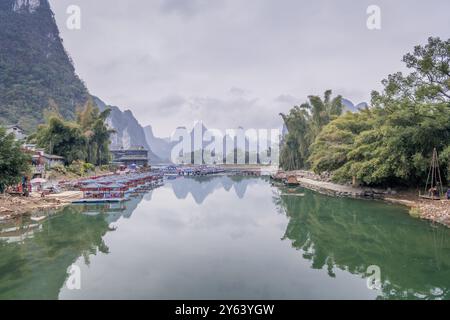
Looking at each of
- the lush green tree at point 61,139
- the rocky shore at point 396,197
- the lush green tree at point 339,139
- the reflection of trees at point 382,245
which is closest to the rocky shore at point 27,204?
the reflection of trees at point 382,245

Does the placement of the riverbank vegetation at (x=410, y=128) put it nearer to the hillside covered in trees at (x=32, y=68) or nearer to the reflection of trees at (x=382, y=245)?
the reflection of trees at (x=382, y=245)

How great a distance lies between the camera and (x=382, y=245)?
11859 millimetres

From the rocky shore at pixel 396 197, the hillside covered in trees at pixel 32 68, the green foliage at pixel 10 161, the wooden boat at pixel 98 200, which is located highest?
the hillside covered in trees at pixel 32 68

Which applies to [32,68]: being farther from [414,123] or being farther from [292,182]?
[414,123]

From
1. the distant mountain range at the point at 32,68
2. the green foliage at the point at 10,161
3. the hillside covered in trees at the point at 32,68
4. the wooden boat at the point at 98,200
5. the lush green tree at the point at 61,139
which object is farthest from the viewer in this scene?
the hillside covered in trees at the point at 32,68

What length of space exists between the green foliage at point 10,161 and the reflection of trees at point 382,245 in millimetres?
14617

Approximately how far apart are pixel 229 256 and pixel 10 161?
1365cm

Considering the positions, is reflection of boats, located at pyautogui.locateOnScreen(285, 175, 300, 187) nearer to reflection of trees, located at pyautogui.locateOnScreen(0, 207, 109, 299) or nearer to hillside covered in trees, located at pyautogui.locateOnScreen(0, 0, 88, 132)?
reflection of trees, located at pyautogui.locateOnScreen(0, 207, 109, 299)

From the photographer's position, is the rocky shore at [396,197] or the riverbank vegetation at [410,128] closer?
the rocky shore at [396,197]

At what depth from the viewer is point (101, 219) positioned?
55.3ft

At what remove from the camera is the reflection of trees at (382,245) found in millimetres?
8234

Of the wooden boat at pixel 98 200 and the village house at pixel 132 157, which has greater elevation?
the village house at pixel 132 157

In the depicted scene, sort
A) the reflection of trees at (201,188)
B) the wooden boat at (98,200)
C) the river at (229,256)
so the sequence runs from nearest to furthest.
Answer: the river at (229,256)
the wooden boat at (98,200)
the reflection of trees at (201,188)
